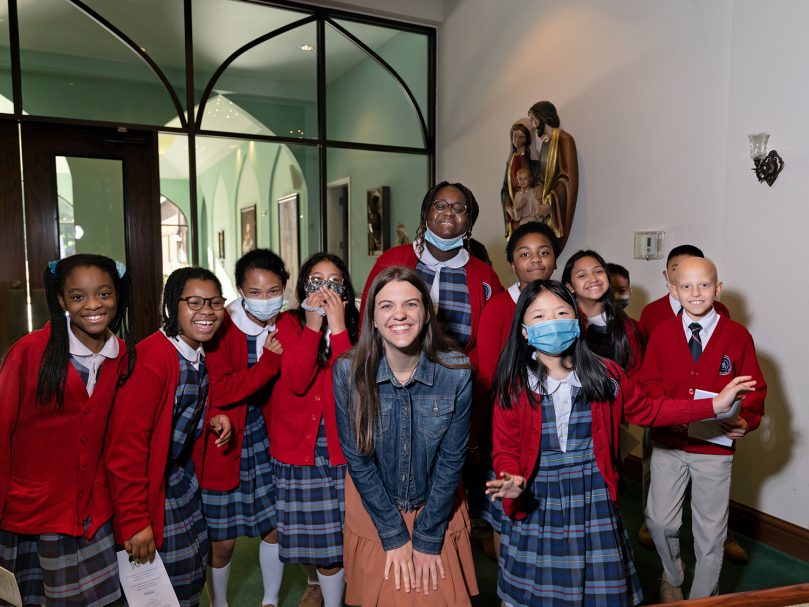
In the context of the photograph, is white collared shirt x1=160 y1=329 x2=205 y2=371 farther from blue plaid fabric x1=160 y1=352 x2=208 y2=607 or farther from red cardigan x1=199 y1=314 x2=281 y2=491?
red cardigan x1=199 y1=314 x2=281 y2=491

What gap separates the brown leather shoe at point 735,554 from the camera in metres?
2.76

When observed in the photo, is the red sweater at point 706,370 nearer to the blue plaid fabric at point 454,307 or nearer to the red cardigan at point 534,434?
the red cardigan at point 534,434

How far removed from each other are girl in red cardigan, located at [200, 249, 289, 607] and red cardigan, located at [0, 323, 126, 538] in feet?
1.38

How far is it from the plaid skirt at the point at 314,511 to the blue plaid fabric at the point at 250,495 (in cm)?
13

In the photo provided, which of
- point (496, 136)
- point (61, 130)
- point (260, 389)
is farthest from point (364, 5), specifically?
point (260, 389)

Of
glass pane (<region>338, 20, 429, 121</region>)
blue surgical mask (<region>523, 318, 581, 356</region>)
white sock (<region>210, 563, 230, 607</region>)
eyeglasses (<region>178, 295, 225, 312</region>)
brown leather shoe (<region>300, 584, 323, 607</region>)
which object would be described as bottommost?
brown leather shoe (<region>300, 584, 323, 607</region>)

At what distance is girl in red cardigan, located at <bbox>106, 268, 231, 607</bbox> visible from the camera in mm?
1712

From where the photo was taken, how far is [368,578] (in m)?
1.70

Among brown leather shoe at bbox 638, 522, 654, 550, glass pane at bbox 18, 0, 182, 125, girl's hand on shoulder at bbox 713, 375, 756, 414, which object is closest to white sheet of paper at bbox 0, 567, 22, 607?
girl's hand on shoulder at bbox 713, 375, 756, 414

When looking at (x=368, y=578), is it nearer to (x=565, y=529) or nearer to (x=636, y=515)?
(x=565, y=529)

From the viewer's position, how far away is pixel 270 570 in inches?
86.0

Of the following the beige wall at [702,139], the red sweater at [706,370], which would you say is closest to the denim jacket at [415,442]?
the red sweater at [706,370]

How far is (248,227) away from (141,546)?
4.03 meters

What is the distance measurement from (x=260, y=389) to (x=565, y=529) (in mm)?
1125
